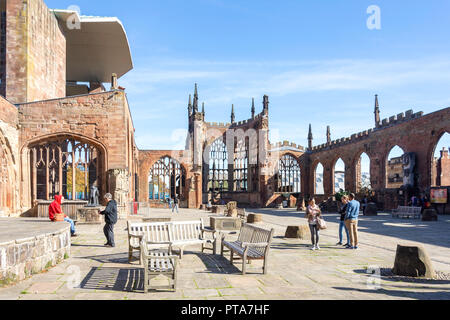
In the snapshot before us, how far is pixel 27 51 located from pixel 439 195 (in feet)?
73.7

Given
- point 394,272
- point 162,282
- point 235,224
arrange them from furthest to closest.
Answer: point 235,224 < point 394,272 < point 162,282

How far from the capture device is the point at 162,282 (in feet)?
17.6

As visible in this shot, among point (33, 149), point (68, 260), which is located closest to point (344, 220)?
point (68, 260)

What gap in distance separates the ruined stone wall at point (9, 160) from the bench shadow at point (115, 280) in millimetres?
9941

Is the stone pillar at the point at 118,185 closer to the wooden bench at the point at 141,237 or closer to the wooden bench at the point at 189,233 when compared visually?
the wooden bench at the point at 189,233

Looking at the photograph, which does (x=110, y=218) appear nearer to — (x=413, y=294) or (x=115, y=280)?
(x=115, y=280)

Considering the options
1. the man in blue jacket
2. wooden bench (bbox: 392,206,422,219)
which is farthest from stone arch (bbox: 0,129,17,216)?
wooden bench (bbox: 392,206,422,219)

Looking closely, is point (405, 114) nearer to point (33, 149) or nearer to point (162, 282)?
point (33, 149)

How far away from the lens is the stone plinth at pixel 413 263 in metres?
5.73

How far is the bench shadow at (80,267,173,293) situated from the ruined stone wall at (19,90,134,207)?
9.68 m

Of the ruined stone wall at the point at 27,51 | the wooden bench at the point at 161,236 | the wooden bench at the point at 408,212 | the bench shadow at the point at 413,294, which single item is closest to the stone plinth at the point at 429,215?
Result: the wooden bench at the point at 408,212

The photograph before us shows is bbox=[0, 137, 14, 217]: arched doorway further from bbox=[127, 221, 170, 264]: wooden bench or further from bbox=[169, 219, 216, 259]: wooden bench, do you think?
bbox=[169, 219, 216, 259]: wooden bench
